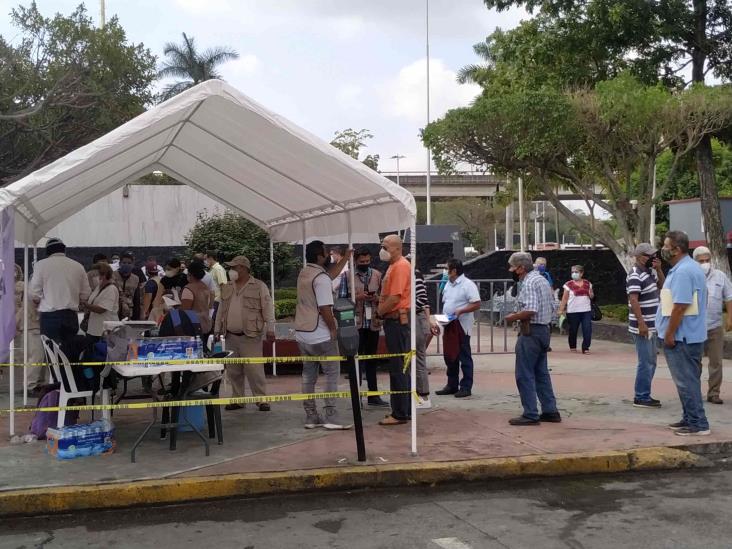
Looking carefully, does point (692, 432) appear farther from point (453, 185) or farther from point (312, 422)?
point (453, 185)

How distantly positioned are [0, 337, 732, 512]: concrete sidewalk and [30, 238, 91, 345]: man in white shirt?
3.65ft

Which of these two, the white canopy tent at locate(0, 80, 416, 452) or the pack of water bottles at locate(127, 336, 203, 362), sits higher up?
the white canopy tent at locate(0, 80, 416, 452)

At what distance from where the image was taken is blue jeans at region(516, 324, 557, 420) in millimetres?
8406

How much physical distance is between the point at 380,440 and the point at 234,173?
13.5 ft

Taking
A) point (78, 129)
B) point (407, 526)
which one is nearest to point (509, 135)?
point (78, 129)

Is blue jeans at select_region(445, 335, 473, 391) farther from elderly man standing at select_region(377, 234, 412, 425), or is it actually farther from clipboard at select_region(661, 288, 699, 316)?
clipboard at select_region(661, 288, 699, 316)

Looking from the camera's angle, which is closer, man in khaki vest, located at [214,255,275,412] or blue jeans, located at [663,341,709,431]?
blue jeans, located at [663,341,709,431]

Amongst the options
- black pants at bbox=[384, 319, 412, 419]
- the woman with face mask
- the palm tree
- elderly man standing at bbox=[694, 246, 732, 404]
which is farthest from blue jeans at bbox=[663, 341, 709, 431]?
the palm tree

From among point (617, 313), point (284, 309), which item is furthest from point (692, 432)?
point (284, 309)

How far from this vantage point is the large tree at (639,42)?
18625 mm

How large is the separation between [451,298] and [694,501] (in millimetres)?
Answer: 4535

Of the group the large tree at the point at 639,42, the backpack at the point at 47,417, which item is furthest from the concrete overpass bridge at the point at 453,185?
the backpack at the point at 47,417

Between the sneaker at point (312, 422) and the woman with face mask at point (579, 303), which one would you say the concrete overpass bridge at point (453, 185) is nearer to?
the woman with face mask at point (579, 303)

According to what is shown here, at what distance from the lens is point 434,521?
5801mm
